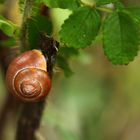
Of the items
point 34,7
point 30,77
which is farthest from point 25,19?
point 30,77

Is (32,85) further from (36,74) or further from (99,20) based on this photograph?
(99,20)

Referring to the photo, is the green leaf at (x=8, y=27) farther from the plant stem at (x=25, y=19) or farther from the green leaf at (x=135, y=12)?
the green leaf at (x=135, y=12)

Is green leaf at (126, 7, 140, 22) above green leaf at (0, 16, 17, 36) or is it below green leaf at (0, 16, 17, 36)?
above

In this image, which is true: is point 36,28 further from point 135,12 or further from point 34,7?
point 135,12

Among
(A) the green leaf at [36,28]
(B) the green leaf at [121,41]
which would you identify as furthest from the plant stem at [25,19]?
(B) the green leaf at [121,41]

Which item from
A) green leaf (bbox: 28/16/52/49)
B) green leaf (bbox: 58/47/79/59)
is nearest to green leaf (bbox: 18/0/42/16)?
green leaf (bbox: 28/16/52/49)

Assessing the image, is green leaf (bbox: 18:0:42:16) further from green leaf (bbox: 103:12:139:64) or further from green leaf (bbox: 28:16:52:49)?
green leaf (bbox: 103:12:139:64)

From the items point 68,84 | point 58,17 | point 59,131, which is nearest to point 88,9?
point 58,17

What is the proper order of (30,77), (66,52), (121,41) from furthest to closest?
(66,52) → (30,77) → (121,41)
